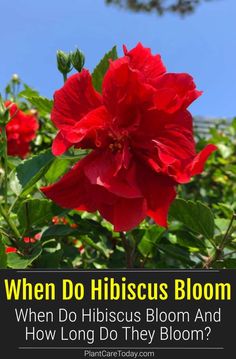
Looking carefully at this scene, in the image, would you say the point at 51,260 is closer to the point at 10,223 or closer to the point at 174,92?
the point at 10,223

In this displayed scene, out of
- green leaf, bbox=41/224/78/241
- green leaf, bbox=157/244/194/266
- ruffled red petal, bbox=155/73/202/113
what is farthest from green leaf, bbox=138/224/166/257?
ruffled red petal, bbox=155/73/202/113

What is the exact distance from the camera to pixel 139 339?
0.85 meters

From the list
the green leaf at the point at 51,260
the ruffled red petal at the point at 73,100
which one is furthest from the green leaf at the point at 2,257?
the ruffled red petal at the point at 73,100

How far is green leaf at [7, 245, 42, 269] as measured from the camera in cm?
95

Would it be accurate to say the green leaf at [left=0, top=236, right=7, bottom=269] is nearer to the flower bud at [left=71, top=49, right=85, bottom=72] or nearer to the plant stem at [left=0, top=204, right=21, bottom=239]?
the plant stem at [left=0, top=204, right=21, bottom=239]

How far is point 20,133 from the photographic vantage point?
7.88ft

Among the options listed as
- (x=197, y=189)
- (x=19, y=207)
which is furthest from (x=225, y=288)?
(x=197, y=189)

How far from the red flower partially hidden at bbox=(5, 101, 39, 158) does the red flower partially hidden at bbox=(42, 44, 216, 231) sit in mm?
1468

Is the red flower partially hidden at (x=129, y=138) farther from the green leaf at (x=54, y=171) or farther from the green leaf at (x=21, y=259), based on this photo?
the green leaf at (x=54, y=171)

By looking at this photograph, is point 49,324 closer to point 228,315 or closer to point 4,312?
point 4,312

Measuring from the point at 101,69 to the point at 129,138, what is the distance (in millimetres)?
174

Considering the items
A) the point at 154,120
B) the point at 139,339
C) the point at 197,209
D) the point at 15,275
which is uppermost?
the point at 154,120

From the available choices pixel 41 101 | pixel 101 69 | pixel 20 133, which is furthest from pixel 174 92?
pixel 20 133

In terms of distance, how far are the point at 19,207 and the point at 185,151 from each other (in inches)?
15.2
